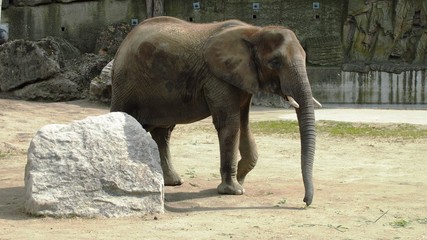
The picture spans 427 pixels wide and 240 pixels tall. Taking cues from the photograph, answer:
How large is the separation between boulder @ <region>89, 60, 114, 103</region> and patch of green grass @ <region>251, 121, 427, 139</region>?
4.51m

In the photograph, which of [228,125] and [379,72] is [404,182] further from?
[379,72]

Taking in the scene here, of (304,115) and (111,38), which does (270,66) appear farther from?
(111,38)

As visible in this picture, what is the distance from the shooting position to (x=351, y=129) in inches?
682

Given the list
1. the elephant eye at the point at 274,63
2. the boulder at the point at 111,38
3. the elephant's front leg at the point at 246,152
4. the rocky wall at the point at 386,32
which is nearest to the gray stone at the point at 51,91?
the boulder at the point at 111,38

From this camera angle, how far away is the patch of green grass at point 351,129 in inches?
648

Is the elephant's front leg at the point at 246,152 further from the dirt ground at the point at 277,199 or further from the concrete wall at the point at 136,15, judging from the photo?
the concrete wall at the point at 136,15

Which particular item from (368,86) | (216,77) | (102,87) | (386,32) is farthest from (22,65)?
(216,77)

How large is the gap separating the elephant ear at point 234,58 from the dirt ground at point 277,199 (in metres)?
1.37

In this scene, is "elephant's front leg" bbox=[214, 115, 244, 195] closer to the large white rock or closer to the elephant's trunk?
the elephant's trunk

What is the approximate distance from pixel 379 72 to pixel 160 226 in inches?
753

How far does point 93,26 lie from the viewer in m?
26.6

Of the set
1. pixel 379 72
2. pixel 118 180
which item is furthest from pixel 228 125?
pixel 379 72

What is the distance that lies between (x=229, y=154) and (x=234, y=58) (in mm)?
1131

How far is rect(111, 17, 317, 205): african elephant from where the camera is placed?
9.11m
